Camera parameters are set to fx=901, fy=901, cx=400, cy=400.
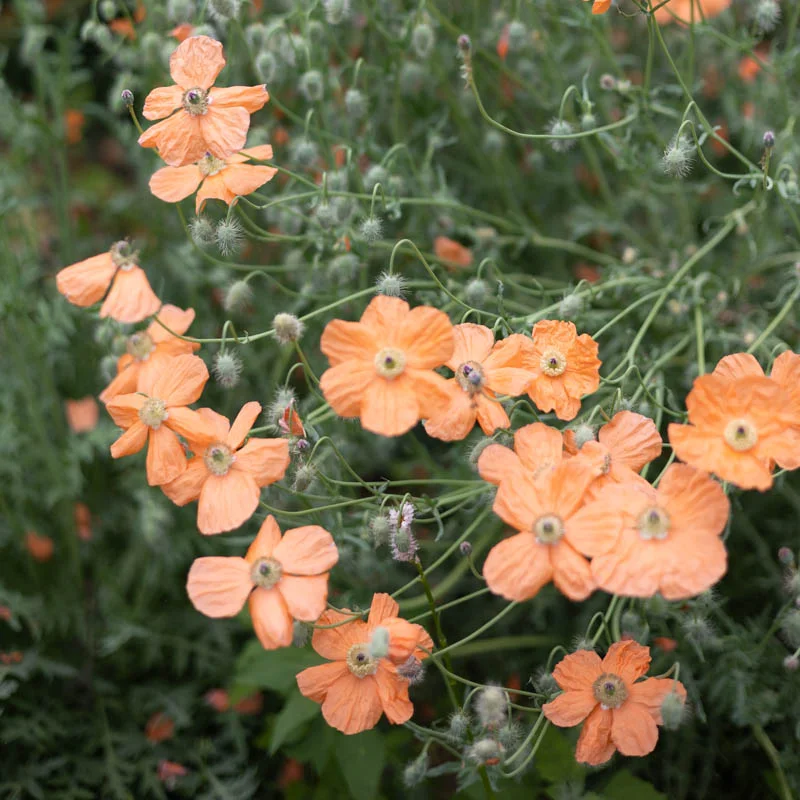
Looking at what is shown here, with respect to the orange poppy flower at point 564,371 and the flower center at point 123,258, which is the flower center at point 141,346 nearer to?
the flower center at point 123,258

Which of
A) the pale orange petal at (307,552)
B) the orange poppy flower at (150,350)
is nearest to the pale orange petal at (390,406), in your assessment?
the pale orange petal at (307,552)

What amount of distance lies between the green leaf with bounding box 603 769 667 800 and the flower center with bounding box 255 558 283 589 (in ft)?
2.81

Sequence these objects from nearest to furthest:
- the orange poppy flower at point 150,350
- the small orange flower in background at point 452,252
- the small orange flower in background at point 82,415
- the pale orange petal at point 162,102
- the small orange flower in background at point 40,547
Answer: the pale orange petal at point 162,102
the orange poppy flower at point 150,350
the small orange flower in background at point 452,252
the small orange flower in background at point 40,547
the small orange flower in background at point 82,415

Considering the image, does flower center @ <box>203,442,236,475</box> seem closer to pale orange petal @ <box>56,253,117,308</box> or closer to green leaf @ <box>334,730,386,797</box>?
pale orange petal @ <box>56,253,117,308</box>

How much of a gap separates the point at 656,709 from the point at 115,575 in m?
1.85

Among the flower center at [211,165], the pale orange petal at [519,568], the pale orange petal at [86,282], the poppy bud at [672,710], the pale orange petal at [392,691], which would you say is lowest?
the pale orange petal at [392,691]

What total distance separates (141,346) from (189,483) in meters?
0.43

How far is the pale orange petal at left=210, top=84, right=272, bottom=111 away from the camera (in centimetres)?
171

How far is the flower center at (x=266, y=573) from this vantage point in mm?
1490

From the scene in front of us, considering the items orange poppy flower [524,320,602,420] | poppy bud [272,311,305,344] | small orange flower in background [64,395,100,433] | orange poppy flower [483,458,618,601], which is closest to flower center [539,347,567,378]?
orange poppy flower [524,320,602,420]

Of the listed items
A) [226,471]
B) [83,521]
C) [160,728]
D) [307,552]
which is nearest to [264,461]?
[226,471]

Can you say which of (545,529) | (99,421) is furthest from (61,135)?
(545,529)

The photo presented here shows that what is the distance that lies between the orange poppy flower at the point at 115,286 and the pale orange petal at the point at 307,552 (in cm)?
53

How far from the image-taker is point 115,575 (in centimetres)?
283
